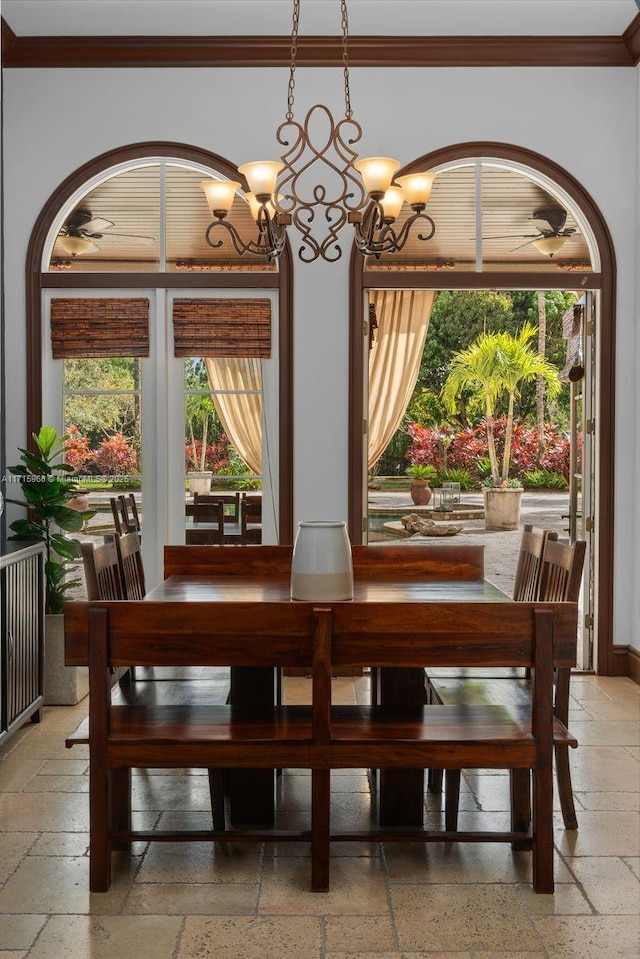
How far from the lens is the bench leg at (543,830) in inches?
90.6

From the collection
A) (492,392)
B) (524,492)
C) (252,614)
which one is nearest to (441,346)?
(492,392)

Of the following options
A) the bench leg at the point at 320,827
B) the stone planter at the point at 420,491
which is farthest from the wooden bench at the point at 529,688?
the stone planter at the point at 420,491

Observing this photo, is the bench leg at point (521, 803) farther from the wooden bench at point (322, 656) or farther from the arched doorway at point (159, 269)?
the arched doorway at point (159, 269)

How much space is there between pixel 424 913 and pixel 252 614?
0.89 metres

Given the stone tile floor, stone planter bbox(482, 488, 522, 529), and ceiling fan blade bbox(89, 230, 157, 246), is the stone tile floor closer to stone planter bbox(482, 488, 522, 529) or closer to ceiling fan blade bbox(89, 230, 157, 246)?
ceiling fan blade bbox(89, 230, 157, 246)

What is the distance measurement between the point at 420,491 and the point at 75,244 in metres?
7.15

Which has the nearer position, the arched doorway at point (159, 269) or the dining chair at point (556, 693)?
the dining chair at point (556, 693)

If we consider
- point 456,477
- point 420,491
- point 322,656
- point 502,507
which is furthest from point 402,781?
point 456,477

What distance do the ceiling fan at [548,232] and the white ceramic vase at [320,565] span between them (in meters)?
2.81

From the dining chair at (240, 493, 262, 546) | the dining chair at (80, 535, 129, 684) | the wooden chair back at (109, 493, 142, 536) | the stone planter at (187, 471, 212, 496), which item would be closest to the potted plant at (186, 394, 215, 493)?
the stone planter at (187, 471, 212, 496)

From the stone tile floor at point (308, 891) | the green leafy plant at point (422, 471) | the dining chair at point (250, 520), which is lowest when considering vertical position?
the stone tile floor at point (308, 891)

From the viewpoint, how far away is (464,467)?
1193 centimetres

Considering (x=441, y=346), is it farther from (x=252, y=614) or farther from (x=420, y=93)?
(x=252, y=614)

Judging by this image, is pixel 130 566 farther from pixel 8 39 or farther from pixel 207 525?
pixel 8 39
